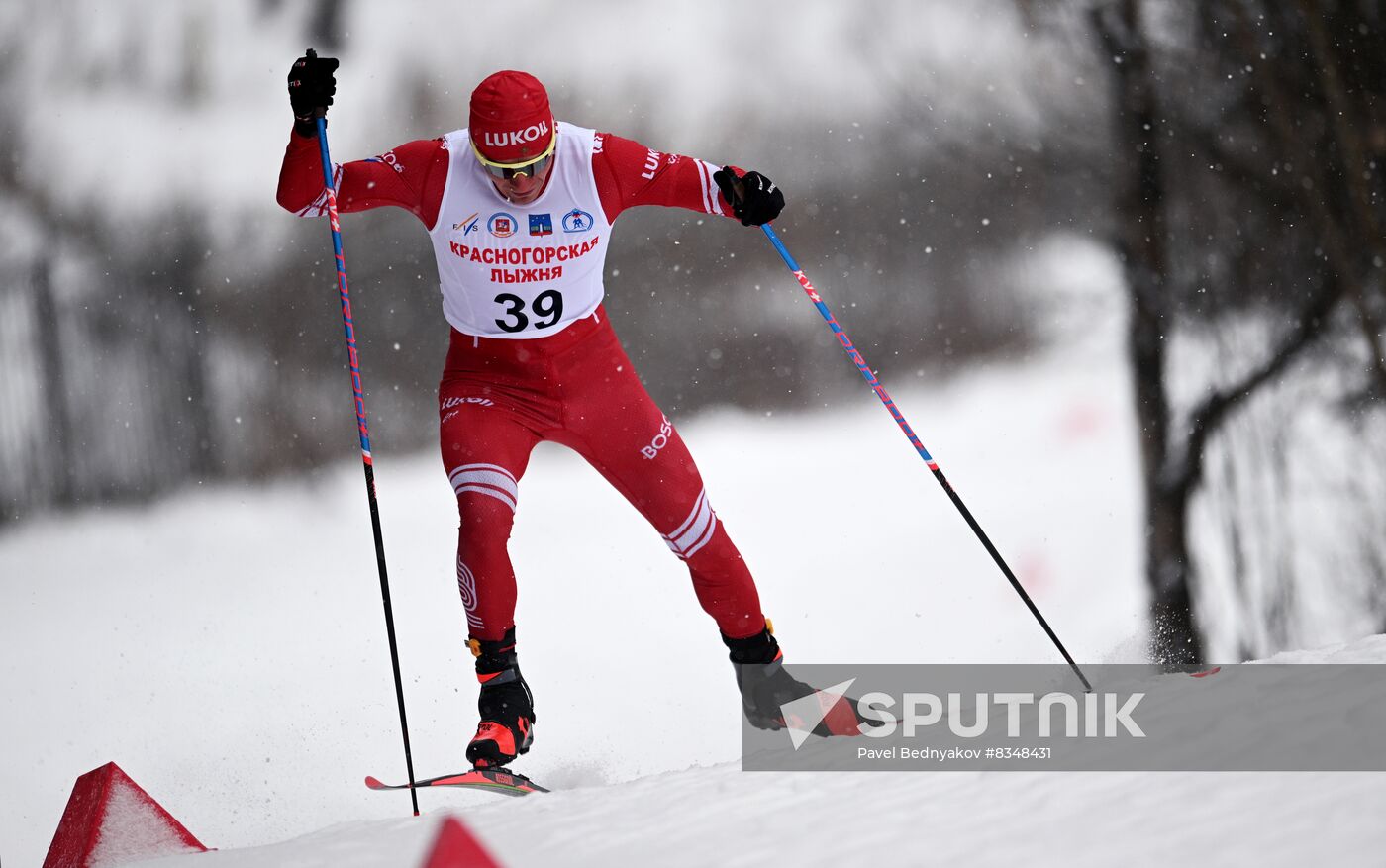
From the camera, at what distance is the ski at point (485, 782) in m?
3.15

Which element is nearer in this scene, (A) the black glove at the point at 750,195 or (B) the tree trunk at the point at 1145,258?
(A) the black glove at the point at 750,195

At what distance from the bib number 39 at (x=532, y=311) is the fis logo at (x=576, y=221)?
0.18m

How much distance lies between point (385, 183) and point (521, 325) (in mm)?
517

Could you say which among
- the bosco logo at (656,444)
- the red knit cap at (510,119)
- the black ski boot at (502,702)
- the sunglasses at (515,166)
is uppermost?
the red knit cap at (510,119)

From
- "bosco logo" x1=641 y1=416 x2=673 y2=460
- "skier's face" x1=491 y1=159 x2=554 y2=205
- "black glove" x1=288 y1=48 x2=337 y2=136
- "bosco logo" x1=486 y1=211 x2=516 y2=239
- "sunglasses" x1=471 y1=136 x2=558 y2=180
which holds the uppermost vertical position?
"black glove" x1=288 y1=48 x2=337 y2=136

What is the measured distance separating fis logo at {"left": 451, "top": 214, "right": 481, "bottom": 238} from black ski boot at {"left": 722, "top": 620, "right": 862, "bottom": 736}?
136 cm

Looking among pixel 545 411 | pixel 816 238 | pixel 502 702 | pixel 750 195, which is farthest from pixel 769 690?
pixel 816 238

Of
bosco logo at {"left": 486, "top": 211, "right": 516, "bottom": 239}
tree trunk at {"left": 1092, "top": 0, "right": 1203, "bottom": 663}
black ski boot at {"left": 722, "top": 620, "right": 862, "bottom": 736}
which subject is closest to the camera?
bosco logo at {"left": 486, "top": 211, "right": 516, "bottom": 239}

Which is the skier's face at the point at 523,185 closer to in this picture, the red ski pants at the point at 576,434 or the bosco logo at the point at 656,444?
the red ski pants at the point at 576,434

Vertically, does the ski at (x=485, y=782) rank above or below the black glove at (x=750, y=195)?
below

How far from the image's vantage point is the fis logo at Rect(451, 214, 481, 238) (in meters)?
3.28

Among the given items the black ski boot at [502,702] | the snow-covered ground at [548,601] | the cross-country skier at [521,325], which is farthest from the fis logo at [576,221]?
the snow-covered ground at [548,601]

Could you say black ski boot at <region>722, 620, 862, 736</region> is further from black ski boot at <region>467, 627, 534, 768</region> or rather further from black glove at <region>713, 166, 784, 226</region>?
black glove at <region>713, 166, 784, 226</region>

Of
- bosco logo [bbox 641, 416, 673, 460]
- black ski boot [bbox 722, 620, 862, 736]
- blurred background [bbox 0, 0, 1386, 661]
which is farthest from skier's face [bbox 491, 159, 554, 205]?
blurred background [bbox 0, 0, 1386, 661]
